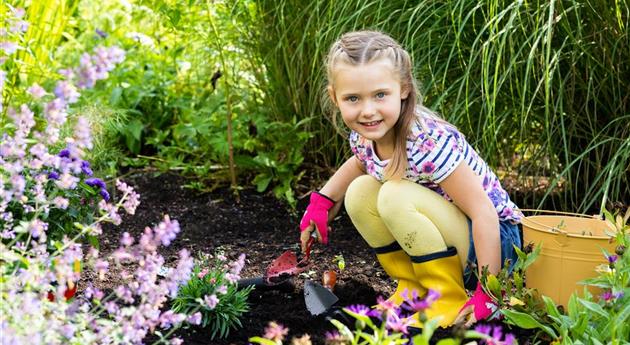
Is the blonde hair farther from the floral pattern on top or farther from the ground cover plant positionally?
the ground cover plant

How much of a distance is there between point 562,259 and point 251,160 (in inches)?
70.0

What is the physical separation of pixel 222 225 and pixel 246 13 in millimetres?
959

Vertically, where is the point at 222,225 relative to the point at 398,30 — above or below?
below

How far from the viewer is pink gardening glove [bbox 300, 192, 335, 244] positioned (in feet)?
8.52

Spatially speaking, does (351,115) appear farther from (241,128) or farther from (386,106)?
(241,128)

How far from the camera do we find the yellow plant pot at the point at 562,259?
2.25 meters

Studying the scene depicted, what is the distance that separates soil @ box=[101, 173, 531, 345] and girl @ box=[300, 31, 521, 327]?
0.22 metres

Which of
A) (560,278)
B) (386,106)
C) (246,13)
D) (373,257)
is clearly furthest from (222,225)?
(560,278)

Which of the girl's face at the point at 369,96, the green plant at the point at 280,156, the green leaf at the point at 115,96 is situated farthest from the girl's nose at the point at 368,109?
the green leaf at the point at 115,96

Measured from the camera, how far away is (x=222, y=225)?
3.40 metres

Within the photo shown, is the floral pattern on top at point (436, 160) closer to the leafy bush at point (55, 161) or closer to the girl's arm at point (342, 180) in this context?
the girl's arm at point (342, 180)

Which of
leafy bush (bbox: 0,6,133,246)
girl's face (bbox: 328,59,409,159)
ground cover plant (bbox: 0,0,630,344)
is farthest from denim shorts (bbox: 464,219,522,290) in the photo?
leafy bush (bbox: 0,6,133,246)

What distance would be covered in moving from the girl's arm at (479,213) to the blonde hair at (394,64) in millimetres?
148

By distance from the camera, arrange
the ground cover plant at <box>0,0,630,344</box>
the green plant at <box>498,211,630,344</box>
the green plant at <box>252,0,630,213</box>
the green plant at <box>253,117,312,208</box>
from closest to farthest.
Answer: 1. the ground cover plant at <box>0,0,630,344</box>
2. the green plant at <box>498,211,630,344</box>
3. the green plant at <box>252,0,630,213</box>
4. the green plant at <box>253,117,312,208</box>
